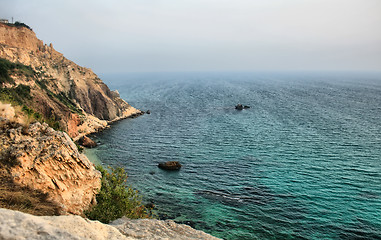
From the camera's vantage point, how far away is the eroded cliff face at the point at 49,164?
70.0 feet

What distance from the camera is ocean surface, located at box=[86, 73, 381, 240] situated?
1347 inches

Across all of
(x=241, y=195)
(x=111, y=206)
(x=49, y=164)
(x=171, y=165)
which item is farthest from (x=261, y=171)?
(x=49, y=164)

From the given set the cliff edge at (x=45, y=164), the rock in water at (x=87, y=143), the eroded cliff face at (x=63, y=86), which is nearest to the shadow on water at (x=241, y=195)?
the cliff edge at (x=45, y=164)

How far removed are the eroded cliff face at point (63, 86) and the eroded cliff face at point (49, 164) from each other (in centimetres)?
4432

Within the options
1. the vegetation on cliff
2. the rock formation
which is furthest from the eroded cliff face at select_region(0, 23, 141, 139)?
the rock formation

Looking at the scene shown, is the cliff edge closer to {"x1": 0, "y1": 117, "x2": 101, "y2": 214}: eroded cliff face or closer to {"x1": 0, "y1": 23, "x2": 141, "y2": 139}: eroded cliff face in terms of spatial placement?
{"x1": 0, "y1": 117, "x2": 101, "y2": 214}: eroded cliff face

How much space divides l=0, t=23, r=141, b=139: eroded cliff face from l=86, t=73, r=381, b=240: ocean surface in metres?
8.18

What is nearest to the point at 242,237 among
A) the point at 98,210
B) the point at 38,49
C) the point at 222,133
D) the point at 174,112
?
the point at 98,210

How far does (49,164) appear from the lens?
78.6 ft

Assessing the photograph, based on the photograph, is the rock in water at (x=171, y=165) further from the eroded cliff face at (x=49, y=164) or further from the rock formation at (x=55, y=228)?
the rock formation at (x=55, y=228)

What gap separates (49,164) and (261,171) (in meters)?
38.7

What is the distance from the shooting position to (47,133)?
25188 mm

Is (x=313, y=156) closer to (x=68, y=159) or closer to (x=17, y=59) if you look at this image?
(x=68, y=159)

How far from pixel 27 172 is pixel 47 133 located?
4.81m
